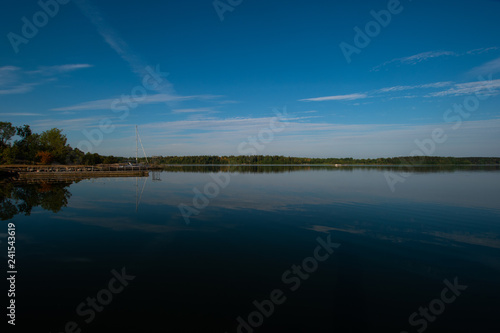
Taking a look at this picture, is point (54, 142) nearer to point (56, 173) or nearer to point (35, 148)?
point (35, 148)

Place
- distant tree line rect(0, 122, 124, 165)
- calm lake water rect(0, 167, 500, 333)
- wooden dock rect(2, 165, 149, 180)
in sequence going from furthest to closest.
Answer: distant tree line rect(0, 122, 124, 165) → wooden dock rect(2, 165, 149, 180) → calm lake water rect(0, 167, 500, 333)

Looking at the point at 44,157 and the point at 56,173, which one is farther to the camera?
the point at 44,157

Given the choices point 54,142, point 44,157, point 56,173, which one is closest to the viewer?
point 56,173

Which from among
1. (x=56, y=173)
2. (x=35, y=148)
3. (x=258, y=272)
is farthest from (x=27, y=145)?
(x=258, y=272)

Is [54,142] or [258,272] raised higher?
[54,142]

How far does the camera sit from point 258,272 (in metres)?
9.21

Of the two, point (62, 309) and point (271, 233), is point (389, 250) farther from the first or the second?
point (62, 309)

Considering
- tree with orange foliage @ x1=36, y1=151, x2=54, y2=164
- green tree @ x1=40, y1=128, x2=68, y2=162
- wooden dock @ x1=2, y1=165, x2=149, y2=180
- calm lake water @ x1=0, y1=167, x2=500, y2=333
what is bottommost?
calm lake water @ x1=0, y1=167, x2=500, y2=333

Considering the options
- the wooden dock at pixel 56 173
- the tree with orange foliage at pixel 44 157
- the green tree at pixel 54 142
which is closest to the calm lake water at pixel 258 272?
the wooden dock at pixel 56 173

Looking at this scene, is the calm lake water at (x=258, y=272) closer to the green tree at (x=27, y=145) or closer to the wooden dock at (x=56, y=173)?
the wooden dock at (x=56, y=173)

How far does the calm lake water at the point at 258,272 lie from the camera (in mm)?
6672

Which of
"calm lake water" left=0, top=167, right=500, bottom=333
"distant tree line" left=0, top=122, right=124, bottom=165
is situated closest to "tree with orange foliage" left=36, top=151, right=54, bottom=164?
"distant tree line" left=0, top=122, right=124, bottom=165

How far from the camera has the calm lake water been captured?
6672 millimetres

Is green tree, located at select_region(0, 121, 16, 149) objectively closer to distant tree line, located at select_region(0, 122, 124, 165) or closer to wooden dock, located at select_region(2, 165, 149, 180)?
distant tree line, located at select_region(0, 122, 124, 165)
